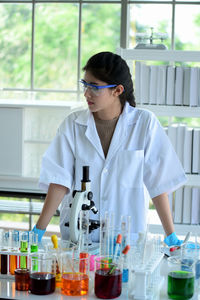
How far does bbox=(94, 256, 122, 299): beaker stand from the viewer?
1857 millimetres

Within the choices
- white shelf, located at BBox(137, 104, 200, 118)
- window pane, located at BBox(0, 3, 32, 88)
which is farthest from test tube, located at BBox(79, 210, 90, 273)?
window pane, located at BBox(0, 3, 32, 88)

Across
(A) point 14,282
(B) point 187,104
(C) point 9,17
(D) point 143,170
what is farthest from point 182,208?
(C) point 9,17

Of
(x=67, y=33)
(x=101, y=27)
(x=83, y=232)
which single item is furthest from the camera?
(x=101, y=27)

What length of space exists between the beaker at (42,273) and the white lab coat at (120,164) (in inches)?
24.7

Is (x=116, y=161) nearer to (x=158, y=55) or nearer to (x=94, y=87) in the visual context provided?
(x=94, y=87)

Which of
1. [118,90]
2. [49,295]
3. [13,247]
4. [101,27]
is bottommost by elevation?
[49,295]

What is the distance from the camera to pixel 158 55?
3.85 m

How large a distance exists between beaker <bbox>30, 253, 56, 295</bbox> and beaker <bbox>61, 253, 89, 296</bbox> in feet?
0.14

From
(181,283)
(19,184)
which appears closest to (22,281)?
(181,283)

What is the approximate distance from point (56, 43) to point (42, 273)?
6239mm

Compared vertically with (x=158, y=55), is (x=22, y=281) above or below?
below

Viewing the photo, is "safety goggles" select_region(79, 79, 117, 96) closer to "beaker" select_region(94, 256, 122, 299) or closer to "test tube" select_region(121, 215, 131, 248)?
"test tube" select_region(121, 215, 131, 248)

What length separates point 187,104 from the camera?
3863 millimetres

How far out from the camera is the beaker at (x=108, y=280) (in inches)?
73.1
